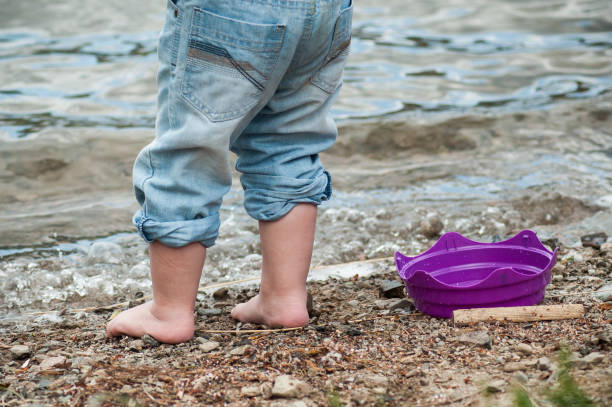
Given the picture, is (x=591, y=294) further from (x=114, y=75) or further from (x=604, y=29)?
(x=604, y=29)

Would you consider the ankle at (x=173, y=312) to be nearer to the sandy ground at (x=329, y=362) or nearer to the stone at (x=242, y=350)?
the sandy ground at (x=329, y=362)

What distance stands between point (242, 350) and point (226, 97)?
660 mm

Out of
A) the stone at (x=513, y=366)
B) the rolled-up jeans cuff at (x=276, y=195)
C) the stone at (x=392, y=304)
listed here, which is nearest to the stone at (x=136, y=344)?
the rolled-up jeans cuff at (x=276, y=195)

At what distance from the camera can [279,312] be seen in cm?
212

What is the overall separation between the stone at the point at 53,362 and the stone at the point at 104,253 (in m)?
1.41

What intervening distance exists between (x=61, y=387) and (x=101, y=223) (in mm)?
2189

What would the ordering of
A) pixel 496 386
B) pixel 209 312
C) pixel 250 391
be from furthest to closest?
1. pixel 209 312
2. pixel 250 391
3. pixel 496 386

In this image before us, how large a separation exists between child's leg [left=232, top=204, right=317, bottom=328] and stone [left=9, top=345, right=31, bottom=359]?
661mm

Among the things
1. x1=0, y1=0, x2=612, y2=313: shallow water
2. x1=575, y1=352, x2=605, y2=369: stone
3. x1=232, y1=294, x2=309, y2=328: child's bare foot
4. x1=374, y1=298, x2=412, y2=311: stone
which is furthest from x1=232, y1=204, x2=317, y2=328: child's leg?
x1=0, y1=0, x2=612, y2=313: shallow water

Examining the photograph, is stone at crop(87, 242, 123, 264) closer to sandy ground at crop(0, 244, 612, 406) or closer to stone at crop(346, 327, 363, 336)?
sandy ground at crop(0, 244, 612, 406)

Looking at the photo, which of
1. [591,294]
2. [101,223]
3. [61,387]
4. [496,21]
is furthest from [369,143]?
[496,21]

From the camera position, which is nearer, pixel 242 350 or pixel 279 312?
pixel 242 350

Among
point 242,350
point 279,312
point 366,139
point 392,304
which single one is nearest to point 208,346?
point 242,350

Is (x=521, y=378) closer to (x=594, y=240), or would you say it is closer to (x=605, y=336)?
(x=605, y=336)
